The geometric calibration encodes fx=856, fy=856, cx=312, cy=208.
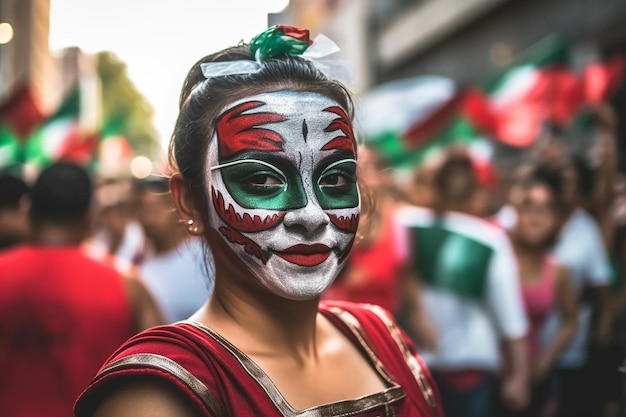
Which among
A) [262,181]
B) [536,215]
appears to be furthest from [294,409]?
[536,215]

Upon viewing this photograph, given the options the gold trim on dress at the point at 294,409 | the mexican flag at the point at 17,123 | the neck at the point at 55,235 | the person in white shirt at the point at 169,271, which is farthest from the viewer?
the mexican flag at the point at 17,123

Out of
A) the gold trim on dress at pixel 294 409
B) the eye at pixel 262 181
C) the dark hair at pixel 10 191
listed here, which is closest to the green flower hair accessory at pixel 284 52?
the eye at pixel 262 181

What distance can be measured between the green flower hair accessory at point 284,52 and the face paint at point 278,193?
10 cm

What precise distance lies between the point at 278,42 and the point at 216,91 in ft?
0.69

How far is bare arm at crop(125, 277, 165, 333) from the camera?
402 cm

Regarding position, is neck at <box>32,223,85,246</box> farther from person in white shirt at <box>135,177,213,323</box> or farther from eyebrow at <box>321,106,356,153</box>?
eyebrow at <box>321,106,356,153</box>

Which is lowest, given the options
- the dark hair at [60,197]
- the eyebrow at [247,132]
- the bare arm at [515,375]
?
the bare arm at [515,375]

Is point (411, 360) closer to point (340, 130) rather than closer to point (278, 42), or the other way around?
point (340, 130)

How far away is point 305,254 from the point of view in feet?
6.98

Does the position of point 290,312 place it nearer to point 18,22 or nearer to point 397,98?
point 397,98

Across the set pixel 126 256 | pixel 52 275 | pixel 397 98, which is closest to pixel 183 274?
pixel 52 275

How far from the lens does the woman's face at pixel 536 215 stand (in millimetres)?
5820

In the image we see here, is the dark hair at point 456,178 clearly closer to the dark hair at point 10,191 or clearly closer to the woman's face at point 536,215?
the woman's face at point 536,215

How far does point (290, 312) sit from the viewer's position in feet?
7.39
